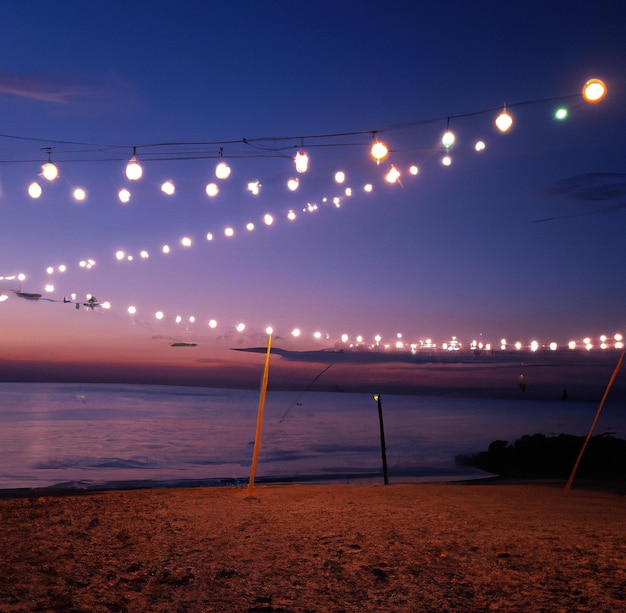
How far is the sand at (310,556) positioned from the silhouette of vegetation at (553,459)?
541 inches

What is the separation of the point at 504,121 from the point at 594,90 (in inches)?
49.9

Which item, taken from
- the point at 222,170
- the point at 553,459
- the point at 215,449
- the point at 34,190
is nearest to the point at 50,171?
the point at 34,190

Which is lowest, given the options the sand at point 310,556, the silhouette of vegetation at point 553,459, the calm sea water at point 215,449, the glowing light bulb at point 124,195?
the calm sea water at point 215,449

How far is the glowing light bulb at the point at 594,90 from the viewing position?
633 centimetres

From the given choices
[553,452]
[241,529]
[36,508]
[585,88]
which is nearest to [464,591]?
[241,529]

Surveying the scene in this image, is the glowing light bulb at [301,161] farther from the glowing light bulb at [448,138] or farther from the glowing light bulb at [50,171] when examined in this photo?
the glowing light bulb at [50,171]

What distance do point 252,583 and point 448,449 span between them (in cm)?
3066

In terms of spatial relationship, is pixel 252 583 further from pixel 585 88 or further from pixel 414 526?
pixel 585 88

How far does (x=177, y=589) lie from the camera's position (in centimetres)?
463

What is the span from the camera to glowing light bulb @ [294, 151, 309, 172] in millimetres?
9117

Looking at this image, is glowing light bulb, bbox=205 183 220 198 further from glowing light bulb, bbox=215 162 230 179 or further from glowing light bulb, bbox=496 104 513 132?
glowing light bulb, bbox=496 104 513 132

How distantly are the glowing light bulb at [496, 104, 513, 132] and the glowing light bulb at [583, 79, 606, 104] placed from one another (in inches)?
45.7

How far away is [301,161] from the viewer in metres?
9.14

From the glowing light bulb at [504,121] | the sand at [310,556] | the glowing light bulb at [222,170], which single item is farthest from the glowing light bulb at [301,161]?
the sand at [310,556]
